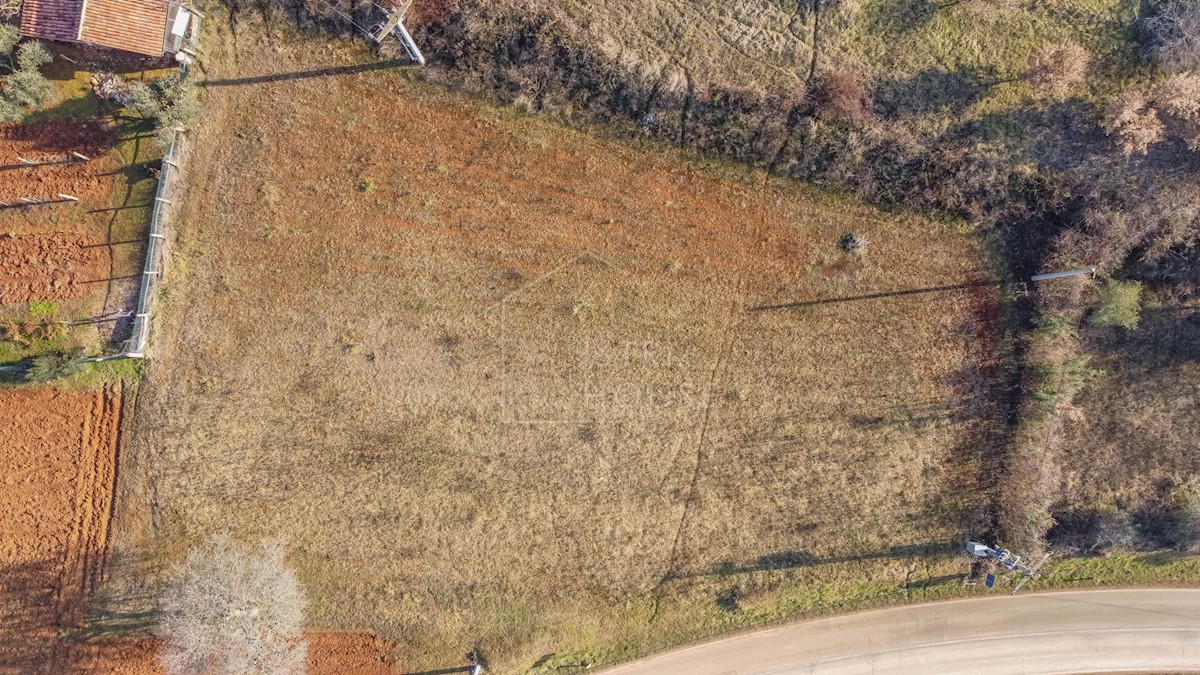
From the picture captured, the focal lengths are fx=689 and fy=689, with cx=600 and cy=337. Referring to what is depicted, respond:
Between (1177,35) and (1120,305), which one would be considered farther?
(1120,305)

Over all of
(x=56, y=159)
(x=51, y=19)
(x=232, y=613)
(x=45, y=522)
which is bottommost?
(x=232, y=613)

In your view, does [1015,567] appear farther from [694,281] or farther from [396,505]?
[396,505]

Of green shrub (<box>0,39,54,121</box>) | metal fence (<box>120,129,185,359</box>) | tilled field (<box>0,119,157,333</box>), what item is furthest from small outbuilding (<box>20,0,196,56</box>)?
metal fence (<box>120,129,185,359</box>)

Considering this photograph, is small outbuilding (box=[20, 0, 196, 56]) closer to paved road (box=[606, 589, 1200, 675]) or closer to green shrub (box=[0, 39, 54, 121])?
green shrub (box=[0, 39, 54, 121])

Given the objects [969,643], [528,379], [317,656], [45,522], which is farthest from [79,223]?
[969,643]

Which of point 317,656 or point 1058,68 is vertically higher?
point 1058,68

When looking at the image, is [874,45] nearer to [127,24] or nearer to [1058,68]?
[1058,68]

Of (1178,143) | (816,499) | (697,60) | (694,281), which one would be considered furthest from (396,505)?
(1178,143)
